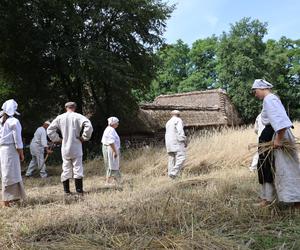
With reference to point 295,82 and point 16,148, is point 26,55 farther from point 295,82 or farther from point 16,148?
point 295,82

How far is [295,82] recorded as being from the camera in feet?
140

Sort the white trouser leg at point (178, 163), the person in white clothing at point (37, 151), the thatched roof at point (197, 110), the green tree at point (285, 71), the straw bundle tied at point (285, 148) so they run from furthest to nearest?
the green tree at point (285, 71)
the thatched roof at point (197, 110)
the person in white clothing at point (37, 151)
the white trouser leg at point (178, 163)
the straw bundle tied at point (285, 148)

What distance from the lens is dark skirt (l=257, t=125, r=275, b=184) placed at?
237 inches

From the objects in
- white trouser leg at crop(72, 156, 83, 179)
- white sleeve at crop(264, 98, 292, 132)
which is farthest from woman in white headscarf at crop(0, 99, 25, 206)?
white sleeve at crop(264, 98, 292, 132)

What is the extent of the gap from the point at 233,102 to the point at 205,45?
17.7m

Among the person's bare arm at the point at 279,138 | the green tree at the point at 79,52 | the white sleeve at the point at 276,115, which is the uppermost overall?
the green tree at the point at 79,52

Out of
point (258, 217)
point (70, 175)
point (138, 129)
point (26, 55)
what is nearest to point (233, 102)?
point (138, 129)

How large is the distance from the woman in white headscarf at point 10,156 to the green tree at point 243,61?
29.9 m

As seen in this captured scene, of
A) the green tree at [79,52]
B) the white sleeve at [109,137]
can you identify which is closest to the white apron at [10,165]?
the white sleeve at [109,137]

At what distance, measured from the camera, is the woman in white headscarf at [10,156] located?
25.6 feet

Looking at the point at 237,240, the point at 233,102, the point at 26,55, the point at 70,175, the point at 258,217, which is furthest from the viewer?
the point at 233,102

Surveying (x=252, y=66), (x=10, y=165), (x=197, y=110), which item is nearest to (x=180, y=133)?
(x=10, y=165)

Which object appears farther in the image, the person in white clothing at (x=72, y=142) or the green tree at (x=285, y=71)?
the green tree at (x=285, y=71)

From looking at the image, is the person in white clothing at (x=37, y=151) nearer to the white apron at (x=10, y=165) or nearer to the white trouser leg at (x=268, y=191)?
the white apron at (x=10, y=165)
